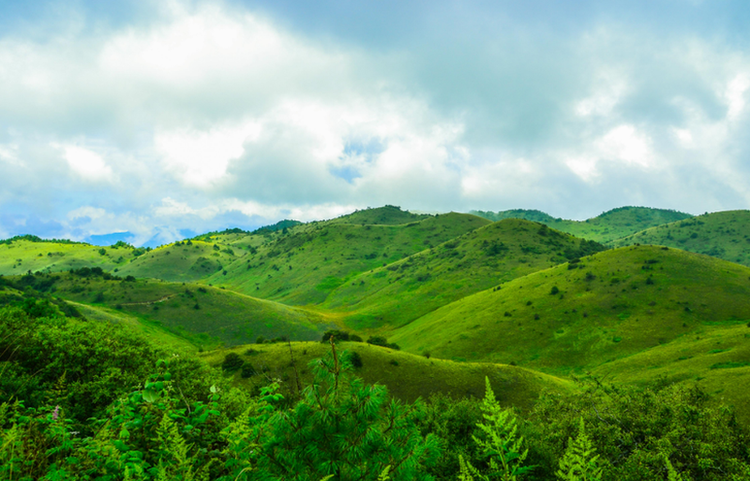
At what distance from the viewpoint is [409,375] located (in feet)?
163

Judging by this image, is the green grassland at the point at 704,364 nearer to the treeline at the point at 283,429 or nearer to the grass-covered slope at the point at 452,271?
the treeline at the point at 283,429

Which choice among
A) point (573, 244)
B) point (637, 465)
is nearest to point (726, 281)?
point (573, 244)

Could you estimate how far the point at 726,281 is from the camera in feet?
283

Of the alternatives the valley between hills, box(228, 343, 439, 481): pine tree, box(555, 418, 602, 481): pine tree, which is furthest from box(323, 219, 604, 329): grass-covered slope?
box(228, 343, 439, 481): pine tree

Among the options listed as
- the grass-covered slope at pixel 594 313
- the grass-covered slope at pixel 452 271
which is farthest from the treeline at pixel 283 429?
the grass-covered slope at pixel 452 271

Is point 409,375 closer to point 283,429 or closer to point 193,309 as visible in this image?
point 283,429

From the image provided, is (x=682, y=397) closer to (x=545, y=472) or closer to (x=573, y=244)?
(x=545, y=472)

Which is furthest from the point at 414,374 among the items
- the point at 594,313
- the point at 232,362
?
the point at 594,313

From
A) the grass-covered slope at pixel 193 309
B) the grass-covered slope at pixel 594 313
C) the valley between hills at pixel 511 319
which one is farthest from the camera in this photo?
the grass-covered slope at pixel 193 309

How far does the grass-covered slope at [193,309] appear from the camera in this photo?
106062 mm

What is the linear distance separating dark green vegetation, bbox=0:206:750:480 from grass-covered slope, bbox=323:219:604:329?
126cm

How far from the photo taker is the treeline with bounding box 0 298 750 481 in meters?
6.67

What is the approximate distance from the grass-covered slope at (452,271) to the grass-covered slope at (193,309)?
25.8 m

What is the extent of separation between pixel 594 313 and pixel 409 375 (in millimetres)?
60144
